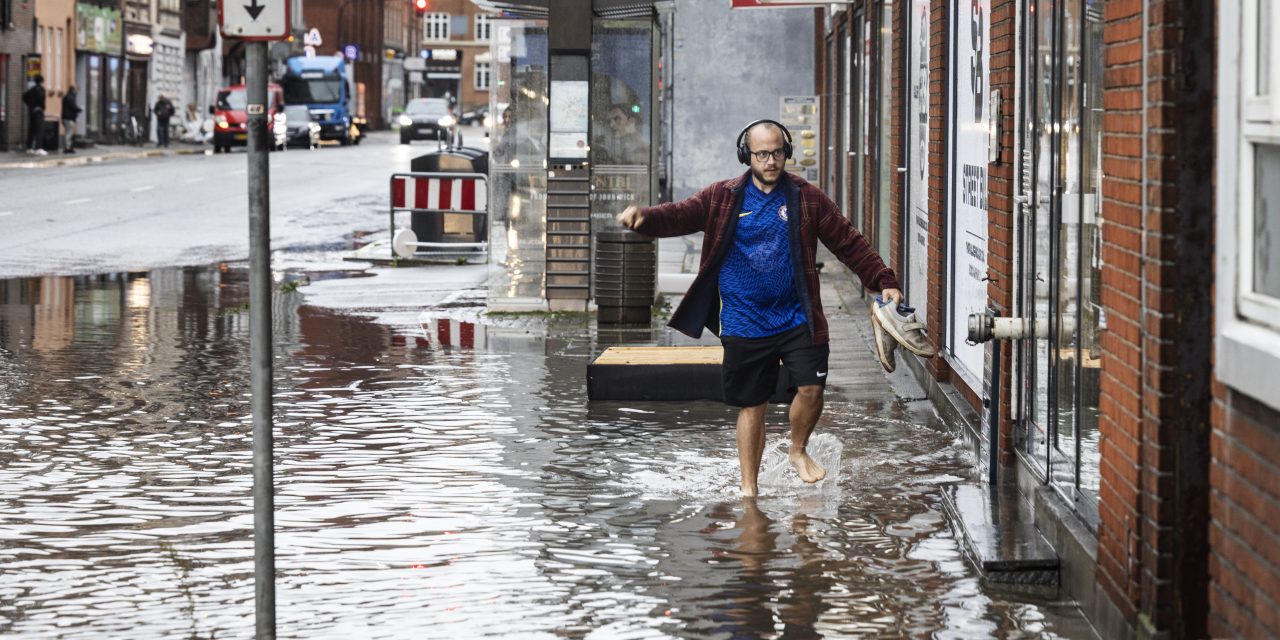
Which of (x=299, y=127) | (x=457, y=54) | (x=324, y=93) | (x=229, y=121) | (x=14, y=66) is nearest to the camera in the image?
(x=14, y=66)

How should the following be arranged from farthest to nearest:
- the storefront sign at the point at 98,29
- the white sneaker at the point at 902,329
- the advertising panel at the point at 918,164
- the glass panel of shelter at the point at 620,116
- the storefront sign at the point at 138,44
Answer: the storefront sign at the point at 138,44
the storefront sign at the point at 98,29
the glass panel of shelter at the point at 620,116
the advertising panel at the point at 918,164
the white sneaker at the point at 902,329

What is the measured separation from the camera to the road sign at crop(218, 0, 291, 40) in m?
5.44

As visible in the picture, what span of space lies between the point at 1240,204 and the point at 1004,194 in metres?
4.01

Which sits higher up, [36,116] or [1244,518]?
[36,116]

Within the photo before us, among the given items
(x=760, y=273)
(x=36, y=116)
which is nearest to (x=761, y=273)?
(x=760, y=273)

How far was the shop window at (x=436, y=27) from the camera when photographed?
6289 inches

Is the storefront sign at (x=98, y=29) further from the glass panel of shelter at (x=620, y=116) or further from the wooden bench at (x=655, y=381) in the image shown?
the wooden bench at (x=655, y=381)

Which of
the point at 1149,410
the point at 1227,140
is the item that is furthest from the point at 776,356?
the point at 1227,140

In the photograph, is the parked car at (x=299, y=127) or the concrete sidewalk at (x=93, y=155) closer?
the concrete sidewalk at (x=93, y=155)

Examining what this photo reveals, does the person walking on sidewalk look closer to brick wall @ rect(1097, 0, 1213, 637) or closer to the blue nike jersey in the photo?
the blue nike jersey

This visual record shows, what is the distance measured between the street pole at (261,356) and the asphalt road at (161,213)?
15815 mm

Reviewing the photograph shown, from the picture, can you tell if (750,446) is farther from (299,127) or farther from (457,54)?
(457,54)

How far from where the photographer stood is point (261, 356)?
529 centimetres

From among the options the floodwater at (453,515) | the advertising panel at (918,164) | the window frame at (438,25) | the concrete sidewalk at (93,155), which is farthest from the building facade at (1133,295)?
the window frame at (438,25)
